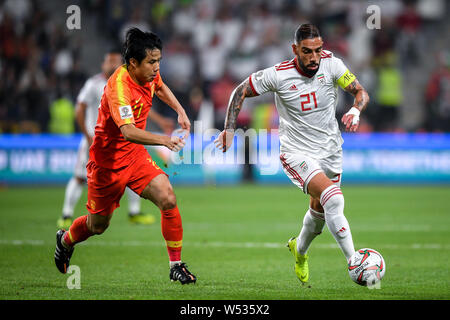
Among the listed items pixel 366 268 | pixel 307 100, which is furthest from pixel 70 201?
pixel 366 268

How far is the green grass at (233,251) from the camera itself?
633 centimetres

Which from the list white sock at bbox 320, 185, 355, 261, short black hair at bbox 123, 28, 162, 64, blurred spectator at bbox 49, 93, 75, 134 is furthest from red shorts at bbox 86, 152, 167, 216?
blurred spectator at bbox 49, 93, 75, 134

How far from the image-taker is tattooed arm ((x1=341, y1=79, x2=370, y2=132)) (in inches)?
249

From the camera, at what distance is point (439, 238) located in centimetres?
1004

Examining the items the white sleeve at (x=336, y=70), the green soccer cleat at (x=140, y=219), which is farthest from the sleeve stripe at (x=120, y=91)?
the green soccer cleat at (x=140, y=219)

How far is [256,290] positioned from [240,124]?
14.1 metres

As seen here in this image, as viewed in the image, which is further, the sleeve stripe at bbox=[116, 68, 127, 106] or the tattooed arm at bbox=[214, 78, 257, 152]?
the tattooed arm at bbox=[214, 78, 257, 152]

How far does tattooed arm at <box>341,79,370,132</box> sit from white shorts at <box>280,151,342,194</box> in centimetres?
49

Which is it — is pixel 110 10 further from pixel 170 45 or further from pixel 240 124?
pixel 240 124

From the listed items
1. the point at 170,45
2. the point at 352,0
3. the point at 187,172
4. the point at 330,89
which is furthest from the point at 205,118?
the point at 330,89

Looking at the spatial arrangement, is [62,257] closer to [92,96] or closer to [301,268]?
[301,268]

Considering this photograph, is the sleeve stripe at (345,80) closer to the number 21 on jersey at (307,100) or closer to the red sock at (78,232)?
the number 21 on jersey at (307,100)

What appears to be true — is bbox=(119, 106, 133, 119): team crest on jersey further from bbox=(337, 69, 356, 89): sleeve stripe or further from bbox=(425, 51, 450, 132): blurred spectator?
bbox=(425, 51, 450, 132): blurred spectator

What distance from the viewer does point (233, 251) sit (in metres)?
9.09
